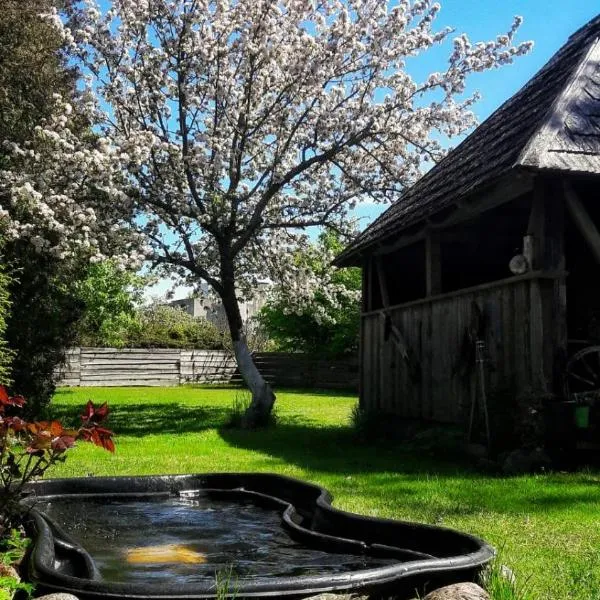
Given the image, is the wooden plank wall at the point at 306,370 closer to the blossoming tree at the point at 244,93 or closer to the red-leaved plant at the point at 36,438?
the blossoming tree at the point at 244,93

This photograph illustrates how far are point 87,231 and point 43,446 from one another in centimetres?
889

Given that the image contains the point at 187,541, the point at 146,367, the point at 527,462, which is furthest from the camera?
the point at 146,367

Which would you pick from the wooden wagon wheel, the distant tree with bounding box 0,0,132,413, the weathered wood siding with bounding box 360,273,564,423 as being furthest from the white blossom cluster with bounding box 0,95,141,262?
the wooden wagon wheel

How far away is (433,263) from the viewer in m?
10.5

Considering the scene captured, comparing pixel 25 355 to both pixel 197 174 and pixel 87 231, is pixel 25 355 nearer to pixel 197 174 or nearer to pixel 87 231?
pixel 87 231

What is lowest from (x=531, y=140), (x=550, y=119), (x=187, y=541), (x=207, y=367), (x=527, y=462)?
(x=187, y=541)

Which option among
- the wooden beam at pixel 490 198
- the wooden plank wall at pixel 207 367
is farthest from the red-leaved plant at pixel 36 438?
the wooden plank wall at pixel 207 367

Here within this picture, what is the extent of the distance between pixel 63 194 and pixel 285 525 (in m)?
8.83

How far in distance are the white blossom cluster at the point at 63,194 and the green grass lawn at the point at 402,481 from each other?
3186 millimetres

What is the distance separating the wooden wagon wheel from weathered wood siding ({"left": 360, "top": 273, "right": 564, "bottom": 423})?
53cm

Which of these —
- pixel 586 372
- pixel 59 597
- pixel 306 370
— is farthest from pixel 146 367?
pixel 59 597

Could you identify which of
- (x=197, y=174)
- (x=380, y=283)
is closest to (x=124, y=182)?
(x=197, y=174)

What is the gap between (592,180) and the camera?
8273 millimetres

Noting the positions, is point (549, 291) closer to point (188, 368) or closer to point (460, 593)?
point (460, 593)
